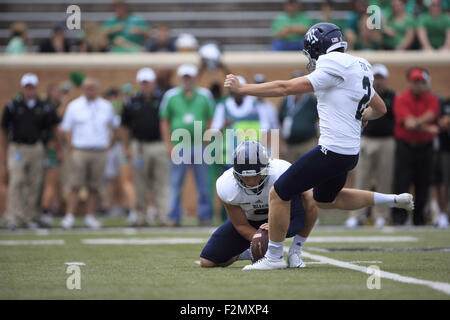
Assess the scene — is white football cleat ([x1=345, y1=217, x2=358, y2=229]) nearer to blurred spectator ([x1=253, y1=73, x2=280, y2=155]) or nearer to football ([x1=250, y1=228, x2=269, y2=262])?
blurred spectator ([x1=253, y1=73, x2=280, y2=155])

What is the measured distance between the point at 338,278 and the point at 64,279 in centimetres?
196

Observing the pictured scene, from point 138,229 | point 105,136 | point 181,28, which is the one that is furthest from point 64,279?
point 181,28

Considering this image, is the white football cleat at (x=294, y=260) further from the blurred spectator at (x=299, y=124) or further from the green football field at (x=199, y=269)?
the blurred spectator at (x=299, y=124)

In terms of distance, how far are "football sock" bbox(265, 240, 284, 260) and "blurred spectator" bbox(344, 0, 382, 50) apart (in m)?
9.61

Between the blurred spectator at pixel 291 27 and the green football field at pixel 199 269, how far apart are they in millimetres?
5639

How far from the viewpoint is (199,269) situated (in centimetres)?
714

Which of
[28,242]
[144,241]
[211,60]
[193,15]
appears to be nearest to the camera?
[28,242]

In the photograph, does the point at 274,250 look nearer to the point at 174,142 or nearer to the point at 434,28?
the point at 174,142

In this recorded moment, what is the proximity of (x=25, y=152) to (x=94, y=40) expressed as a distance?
439 cm

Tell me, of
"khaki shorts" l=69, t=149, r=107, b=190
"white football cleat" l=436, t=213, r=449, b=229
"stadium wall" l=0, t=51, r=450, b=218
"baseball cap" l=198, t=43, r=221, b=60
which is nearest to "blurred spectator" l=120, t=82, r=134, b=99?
"stadium wall" l=0, t=51, r=450, b=218

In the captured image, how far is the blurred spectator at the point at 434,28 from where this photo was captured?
15680 millimetres

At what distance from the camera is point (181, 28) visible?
760 inches

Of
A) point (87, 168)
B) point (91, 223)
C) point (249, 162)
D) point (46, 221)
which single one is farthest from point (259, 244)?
point (46, 221)

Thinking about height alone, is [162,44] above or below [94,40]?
below
